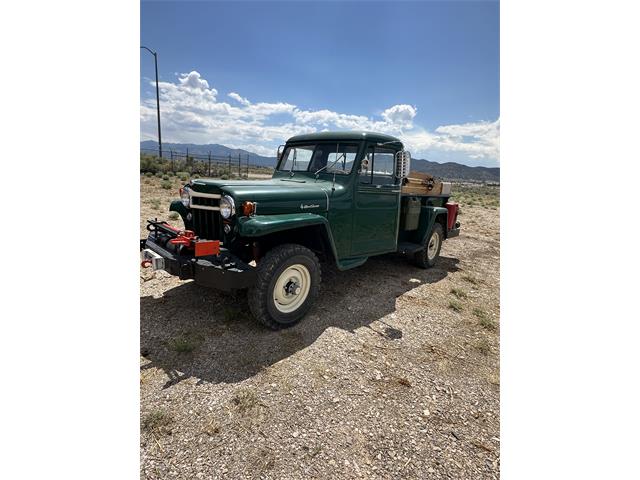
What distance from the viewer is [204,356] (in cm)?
323

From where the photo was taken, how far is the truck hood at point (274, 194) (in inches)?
145

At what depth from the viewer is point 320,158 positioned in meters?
4.97

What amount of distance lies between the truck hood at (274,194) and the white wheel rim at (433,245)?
10.3 ft

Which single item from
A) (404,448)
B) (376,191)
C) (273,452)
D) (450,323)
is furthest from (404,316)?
(273,452)

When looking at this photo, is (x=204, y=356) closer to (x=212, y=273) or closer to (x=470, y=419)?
(x=212, y=273)

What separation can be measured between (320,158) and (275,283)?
212 cm

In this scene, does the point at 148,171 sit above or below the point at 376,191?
above

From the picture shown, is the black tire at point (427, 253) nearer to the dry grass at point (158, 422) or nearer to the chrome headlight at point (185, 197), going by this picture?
the chrome headlight at point (185, 197)

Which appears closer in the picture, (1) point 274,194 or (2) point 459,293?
(1) point 274,194

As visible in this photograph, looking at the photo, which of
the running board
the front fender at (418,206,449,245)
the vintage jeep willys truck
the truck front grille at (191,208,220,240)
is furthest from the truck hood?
the front fender at (418,206,449,245)

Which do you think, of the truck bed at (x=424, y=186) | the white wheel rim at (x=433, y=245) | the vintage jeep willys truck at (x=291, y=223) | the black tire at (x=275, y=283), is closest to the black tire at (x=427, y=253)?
the white wheel rim at (x=433, y=245)

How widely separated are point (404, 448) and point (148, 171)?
22.6 metres

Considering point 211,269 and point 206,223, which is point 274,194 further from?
point 211,269

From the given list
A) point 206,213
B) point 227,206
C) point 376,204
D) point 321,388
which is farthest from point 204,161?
point 321,388
